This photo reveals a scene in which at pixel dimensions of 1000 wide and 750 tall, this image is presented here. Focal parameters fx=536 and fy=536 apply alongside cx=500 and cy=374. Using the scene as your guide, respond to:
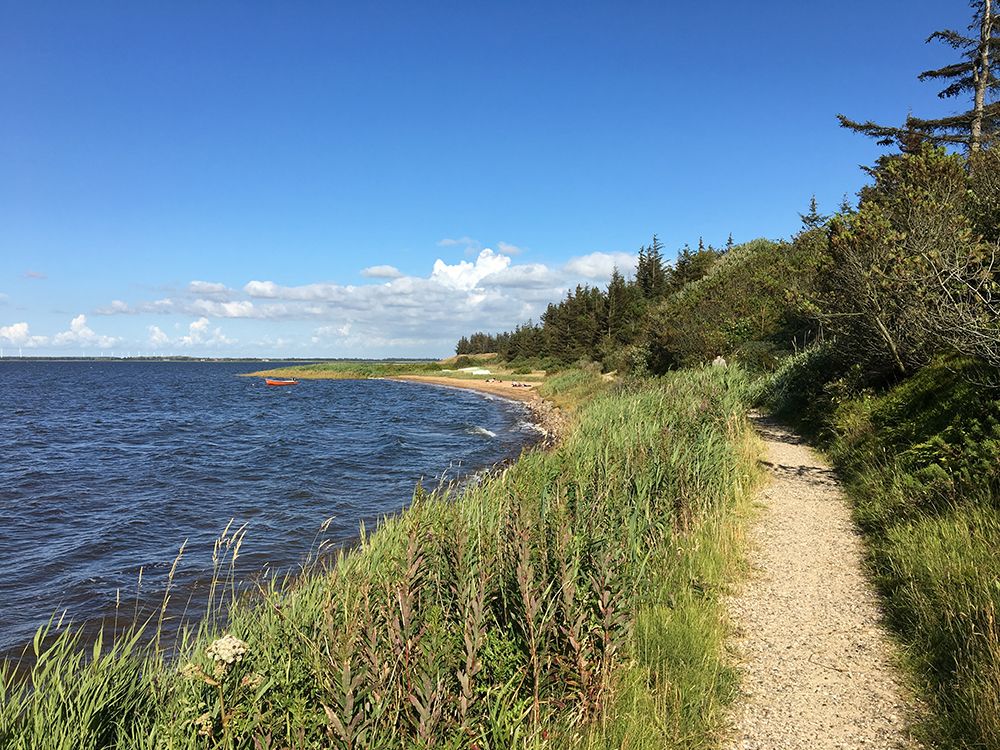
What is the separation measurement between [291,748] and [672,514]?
4935 millimetres

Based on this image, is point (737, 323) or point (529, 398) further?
point (529, 398)

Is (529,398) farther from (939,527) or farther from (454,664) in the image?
(454,664)

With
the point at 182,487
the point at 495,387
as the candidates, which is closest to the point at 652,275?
the point at 495,387

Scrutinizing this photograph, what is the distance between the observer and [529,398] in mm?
43438

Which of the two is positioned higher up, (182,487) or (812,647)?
(812,647)

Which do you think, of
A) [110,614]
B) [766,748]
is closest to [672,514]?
[766,748]

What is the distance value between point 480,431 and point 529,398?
17.0 meters

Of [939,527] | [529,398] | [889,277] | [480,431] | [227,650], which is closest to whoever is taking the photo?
[227,650]

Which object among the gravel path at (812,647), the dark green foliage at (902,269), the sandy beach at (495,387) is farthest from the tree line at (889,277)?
the sandy beach at (495,387)

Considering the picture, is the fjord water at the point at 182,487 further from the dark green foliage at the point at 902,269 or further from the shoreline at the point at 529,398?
the dark green foliage at the point at 902,269

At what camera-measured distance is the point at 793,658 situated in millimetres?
4445

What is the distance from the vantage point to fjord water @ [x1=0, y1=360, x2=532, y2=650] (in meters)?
9.06

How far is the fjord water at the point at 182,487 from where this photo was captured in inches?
357

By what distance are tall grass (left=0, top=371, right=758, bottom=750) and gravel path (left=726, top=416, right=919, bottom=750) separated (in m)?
0.29
